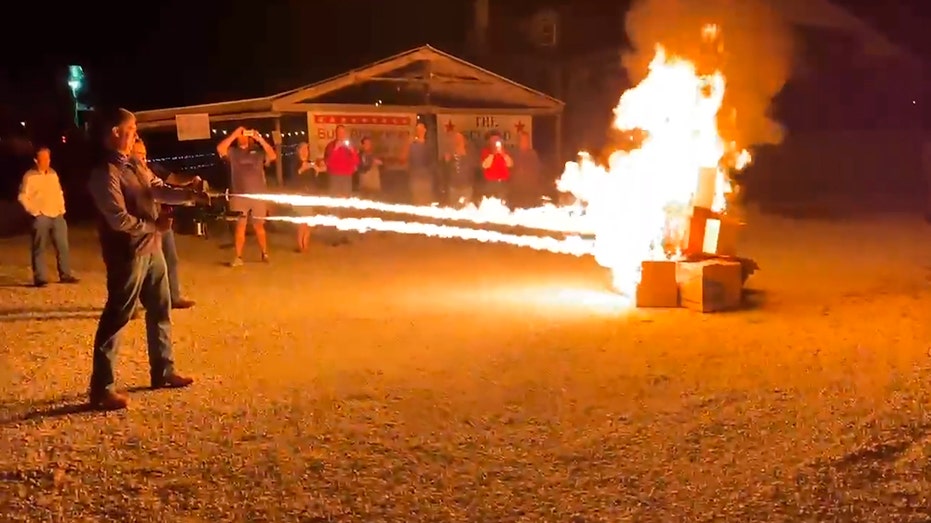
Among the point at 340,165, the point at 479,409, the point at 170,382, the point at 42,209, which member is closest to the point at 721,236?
→ the point at 479,409

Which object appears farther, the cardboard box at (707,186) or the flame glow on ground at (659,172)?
the flame glow on ground at (659,172)

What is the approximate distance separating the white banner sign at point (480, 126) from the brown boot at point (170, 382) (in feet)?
41.5

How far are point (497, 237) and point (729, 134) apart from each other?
183 inches

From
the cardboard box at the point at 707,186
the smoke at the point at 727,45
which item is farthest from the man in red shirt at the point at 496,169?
the cardboard box at the point at 707,186

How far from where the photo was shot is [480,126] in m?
20.5

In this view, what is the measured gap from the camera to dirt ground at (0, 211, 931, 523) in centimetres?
526

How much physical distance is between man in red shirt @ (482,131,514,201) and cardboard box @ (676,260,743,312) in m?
7.28

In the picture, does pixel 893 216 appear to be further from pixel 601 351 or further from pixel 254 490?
pixel 254 490

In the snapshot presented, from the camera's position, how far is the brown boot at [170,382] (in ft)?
24.8

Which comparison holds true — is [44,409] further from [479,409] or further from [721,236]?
[721,236]

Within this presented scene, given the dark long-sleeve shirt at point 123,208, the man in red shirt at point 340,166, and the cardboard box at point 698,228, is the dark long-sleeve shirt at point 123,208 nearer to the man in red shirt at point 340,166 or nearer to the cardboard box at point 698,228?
the cardboard box at point 698,228

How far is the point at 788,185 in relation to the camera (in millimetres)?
29031

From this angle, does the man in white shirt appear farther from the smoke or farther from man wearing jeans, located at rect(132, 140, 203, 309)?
the smoke

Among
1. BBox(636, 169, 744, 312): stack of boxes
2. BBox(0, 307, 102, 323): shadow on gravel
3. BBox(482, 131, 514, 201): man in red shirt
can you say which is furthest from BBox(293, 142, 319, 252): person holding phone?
BBox(636, 169, 744, 312): stack of boxes
